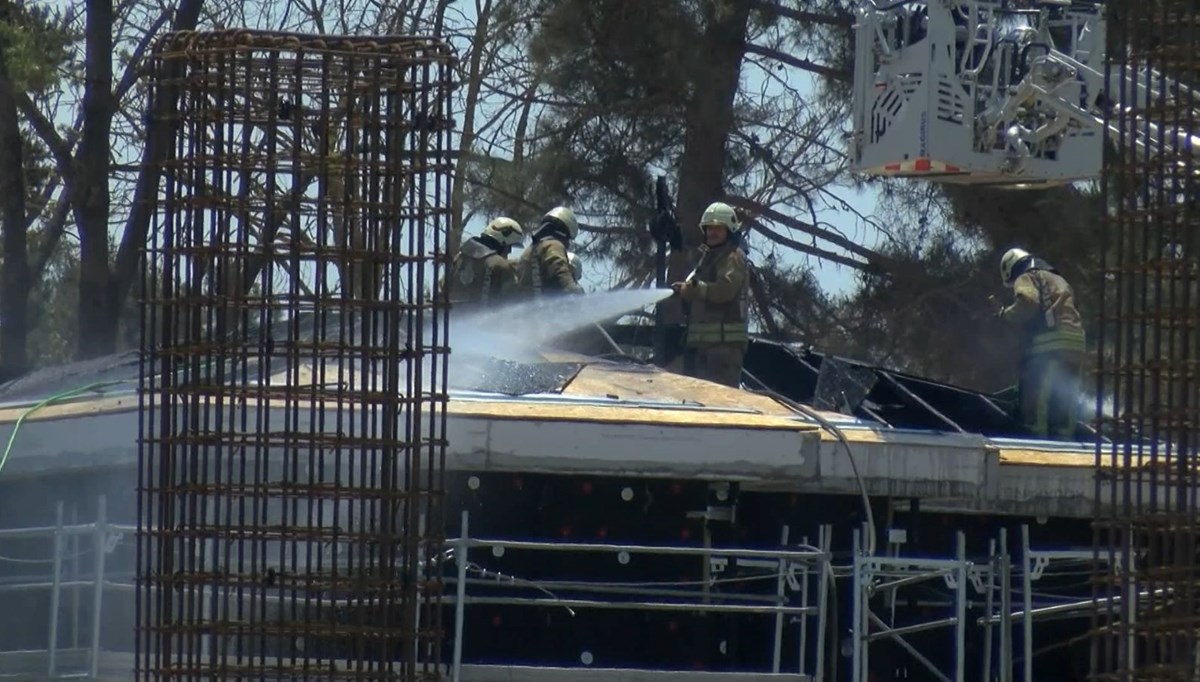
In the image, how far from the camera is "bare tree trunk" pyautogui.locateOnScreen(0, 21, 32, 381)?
22172 mm

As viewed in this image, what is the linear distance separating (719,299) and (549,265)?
4.01ft

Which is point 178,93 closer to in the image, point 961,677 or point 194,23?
point 961,677

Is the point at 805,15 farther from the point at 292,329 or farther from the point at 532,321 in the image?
the point at 292,329

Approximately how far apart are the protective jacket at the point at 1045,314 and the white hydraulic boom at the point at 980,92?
126 centimetres

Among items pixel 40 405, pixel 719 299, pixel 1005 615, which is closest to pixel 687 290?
pixel 719 299

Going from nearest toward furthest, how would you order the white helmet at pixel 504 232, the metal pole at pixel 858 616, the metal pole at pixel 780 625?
the metal pole at pixel 858 616 → the metal pole at pixel 780 625 → the white helmet at pixel 504 232

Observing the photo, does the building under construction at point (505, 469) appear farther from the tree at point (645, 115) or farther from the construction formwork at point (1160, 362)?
the tree at point (645, 115)

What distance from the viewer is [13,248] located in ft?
73.5

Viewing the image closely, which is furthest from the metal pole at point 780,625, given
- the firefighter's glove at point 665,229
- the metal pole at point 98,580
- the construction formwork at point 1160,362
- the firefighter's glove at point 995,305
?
the firefighter's glove at point 995,305

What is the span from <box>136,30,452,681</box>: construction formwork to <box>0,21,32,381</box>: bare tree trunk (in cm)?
1256

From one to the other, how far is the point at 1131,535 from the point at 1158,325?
898 mm

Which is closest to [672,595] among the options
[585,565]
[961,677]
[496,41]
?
[585,565]

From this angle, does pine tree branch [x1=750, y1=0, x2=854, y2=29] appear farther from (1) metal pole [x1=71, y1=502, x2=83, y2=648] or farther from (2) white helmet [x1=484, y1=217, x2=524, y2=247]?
(1) metal pole [x1=71, y1=502, x2=83, y2=648]

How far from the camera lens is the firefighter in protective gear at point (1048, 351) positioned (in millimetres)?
15227
